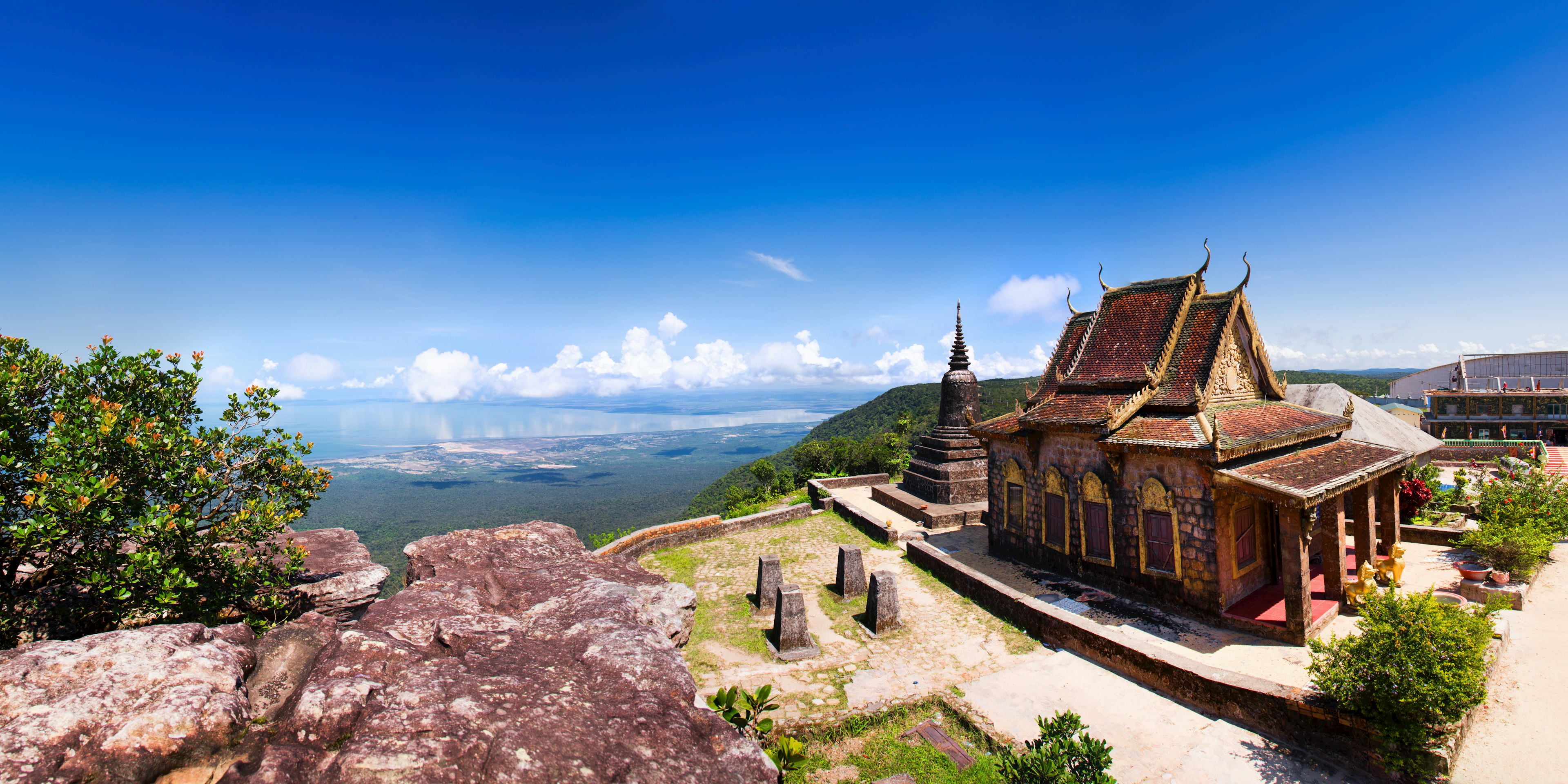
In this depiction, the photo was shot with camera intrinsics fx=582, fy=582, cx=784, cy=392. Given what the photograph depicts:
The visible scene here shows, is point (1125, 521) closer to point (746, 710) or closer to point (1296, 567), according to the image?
point (1296, 567)

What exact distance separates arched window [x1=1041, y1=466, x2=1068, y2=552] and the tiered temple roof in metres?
1.18

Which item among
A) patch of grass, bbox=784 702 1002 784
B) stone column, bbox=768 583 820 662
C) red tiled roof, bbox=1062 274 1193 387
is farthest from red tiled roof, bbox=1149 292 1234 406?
stone column, bbox=768 583 820 662

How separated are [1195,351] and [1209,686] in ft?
25.0

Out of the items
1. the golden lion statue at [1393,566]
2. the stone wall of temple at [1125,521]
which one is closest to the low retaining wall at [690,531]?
the stone wall of temple at [1125,521]

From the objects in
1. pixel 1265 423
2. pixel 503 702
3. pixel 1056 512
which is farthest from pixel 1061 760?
pixel 1265 423

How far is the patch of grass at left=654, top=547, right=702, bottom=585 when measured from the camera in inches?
588

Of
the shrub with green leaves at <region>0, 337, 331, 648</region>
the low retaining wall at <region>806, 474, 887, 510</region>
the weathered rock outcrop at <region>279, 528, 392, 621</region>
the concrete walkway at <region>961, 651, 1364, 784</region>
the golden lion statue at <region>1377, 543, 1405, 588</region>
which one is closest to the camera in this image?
the shrub with green leaves at <region>0, 337, 331, 648</region>

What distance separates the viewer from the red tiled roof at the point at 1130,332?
534 inches

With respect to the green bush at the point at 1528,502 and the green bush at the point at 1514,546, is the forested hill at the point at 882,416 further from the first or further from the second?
the green bush at the point at 1514,546

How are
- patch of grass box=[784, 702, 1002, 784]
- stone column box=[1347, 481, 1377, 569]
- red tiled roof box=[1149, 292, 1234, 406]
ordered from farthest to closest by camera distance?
1. red tiled roof box=[1149, 292, 1234, 406]
2. stone column box=[1347, 481, 1377, 569]
3. patch of grass box=[784, 702, 1002, 784]

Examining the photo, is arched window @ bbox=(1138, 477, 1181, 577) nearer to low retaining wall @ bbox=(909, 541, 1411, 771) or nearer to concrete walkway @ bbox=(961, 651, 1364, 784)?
low retaining wall @ bbox=(909, 541, 1411, 771)

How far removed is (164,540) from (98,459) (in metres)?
0.97

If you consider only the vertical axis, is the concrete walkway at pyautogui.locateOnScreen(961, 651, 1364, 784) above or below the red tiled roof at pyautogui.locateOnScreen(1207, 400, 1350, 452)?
below

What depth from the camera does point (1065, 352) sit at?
1620 cm
